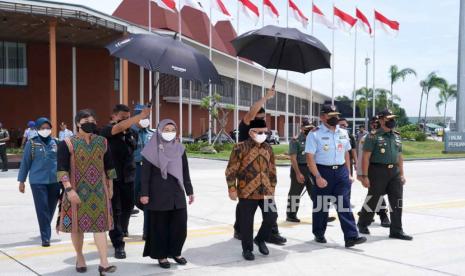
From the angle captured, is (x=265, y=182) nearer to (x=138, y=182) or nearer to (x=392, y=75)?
(x=138, y=182)

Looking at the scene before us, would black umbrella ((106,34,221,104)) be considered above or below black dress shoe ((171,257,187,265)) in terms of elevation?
above

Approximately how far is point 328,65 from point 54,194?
13.9 ft

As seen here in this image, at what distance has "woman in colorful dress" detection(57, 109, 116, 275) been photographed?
5.29 m

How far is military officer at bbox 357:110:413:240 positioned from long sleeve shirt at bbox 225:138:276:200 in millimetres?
1857

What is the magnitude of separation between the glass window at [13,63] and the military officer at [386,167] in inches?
1212

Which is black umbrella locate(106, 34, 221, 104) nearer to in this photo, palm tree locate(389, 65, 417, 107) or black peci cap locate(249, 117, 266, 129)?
black peci cap locate(249, 117, 266, 129)

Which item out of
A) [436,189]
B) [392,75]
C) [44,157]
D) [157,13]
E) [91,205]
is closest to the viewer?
[91,205]

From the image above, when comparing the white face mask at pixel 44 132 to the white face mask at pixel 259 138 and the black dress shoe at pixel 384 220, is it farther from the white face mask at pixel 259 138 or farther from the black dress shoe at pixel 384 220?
the black dress shoe at pixel 384 220

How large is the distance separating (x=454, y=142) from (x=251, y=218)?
34.9 meters

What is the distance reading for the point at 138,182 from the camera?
738cm

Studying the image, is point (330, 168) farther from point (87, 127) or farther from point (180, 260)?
point (87, 127)

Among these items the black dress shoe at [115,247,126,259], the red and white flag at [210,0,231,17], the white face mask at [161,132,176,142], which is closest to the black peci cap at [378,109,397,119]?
the white face mask at [161,132,176,142]

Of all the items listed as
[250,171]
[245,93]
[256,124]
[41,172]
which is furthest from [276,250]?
[245,93]

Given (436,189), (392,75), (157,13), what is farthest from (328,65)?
(392,75)
